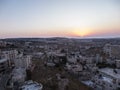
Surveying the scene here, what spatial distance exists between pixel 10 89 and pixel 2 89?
0.40 m

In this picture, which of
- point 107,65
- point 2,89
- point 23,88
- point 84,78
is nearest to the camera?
point 23,88

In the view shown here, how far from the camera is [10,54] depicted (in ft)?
51.7

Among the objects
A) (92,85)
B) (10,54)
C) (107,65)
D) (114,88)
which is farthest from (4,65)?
(107,65)

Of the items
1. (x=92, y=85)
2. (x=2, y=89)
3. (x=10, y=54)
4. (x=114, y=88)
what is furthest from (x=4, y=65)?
(x=114, y=88)

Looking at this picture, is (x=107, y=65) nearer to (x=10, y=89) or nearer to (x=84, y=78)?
(x=84, y=78)

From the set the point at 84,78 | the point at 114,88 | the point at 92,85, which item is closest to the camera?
the point at 114,88

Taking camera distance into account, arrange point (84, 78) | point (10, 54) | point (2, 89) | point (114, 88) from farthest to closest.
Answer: point (10, 54)
point (84, 78)
point (114, 88)
point (2, 89)

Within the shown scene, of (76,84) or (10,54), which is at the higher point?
(10,54)

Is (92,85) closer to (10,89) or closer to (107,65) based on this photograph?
(10,89)

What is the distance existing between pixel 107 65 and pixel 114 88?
8.31m

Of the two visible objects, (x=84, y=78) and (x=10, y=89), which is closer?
(x=10, y=89)

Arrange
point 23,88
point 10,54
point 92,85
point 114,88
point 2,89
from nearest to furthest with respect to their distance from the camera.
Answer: point 23,88 < point 2,89 < point 114,88 < point 92,85 < point 10,54

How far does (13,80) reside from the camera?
924 cm

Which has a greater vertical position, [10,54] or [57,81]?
[10,54]
